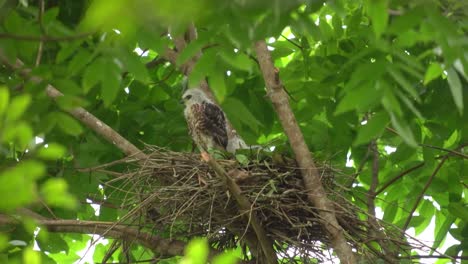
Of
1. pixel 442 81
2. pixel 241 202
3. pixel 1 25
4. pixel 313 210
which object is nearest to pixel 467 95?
pixel 442 81

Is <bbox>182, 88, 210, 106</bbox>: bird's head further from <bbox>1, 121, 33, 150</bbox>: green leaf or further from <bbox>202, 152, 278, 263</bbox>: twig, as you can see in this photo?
<bbox>1, 121, 33, 150</bbox>: green leaf

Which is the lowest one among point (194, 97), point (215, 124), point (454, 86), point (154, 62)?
point (454, 86)

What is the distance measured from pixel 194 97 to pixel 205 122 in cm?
20

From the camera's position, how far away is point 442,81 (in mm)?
4832

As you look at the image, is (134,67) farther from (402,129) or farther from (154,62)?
(154,62)

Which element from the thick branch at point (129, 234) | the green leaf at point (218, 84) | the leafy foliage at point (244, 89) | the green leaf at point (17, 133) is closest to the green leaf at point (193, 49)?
the leafy foliage at point (244, 89)

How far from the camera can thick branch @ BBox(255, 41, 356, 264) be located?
4031mm

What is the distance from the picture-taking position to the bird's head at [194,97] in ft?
17.1

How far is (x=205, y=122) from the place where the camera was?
514 centimetres

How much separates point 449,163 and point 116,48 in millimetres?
3226

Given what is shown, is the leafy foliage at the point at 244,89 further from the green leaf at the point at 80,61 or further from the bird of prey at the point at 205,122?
the bird of prey at the point at 205,122

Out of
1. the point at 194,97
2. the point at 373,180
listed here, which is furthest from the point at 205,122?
the point at 373,180

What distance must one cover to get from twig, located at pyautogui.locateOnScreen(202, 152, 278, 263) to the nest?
0.14 ft

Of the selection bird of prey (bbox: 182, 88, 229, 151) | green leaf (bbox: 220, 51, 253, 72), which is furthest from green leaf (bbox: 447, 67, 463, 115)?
bird of prey (bbox: 182, 88, 229, 151)
